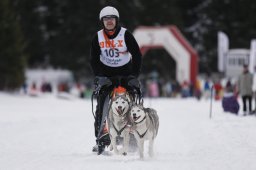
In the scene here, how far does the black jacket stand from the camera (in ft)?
28.6

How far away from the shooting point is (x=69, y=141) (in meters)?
11.6

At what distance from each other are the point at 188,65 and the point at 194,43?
82.8 ft

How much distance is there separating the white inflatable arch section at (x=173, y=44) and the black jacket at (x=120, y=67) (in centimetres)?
2979

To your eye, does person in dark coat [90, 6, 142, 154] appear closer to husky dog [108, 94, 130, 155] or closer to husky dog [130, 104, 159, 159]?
husky dog [108, 94, 130, 155]

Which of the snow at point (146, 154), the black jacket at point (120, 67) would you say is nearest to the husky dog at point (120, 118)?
the snow at point (146, 154)

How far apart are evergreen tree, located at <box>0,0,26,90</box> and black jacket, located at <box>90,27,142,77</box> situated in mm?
28133

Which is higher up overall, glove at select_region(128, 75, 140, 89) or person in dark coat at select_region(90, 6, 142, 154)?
person in dark coat at select_region(90, 6, 142, 154)

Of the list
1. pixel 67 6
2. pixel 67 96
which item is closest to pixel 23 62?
pixel 67 96

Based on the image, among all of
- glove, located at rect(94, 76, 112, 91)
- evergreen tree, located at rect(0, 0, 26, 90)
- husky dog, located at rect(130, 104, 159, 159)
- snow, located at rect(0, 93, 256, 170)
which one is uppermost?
evergreen tree, located at rect(0, 0, 26, 90)

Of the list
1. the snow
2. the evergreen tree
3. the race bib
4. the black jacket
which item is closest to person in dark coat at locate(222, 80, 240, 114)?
the snow

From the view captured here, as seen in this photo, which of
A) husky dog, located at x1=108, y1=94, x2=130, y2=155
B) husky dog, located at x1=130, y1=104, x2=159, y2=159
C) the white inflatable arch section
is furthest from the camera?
the white inflatable arch section

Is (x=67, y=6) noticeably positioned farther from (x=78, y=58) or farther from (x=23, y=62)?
(x=23, y=62)

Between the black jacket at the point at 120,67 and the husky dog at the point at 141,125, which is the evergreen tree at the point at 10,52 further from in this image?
the husky dog at the point at 141,125

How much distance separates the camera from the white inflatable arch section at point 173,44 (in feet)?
127
